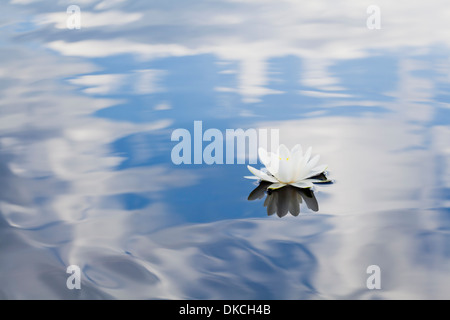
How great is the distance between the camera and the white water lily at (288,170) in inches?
75.8

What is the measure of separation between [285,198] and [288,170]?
0.34 feet

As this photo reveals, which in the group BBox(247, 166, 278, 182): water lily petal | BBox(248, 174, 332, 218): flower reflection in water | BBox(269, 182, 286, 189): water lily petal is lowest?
BBox(248, 174, 332, 218): flower reflection in water

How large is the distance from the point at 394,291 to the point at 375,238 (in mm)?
260

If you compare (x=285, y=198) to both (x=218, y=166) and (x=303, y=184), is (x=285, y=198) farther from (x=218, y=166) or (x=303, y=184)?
(x=218, y=166)

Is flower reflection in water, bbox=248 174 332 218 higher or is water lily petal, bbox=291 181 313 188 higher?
water lily petal, bbox=291 181 313 188

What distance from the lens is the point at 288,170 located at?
193cm

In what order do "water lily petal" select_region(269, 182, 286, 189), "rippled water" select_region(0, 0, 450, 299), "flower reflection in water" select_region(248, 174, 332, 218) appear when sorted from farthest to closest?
"water lily petal" select_region(269, 182, 286, 189), "flower reflection in water" select_region(248, 174, 332, 218), "rippled water" select_region(0, 0, 450, 299)

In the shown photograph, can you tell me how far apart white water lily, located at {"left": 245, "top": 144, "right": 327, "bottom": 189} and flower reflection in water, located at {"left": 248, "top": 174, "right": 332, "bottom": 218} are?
0.02 metres

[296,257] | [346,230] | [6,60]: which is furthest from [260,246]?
[6,60]

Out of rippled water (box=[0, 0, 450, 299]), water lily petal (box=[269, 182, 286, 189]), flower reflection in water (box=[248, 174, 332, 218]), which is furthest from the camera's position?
water lily petal (box=[269, 182, 286, 189])

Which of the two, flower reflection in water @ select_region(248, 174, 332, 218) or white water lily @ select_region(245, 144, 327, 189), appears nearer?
flower reflection in water @ select_region(248, 174, 332, 218)

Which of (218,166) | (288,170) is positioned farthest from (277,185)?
(218,166)

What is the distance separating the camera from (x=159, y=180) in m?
2.03

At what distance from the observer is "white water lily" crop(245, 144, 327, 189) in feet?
6.32
